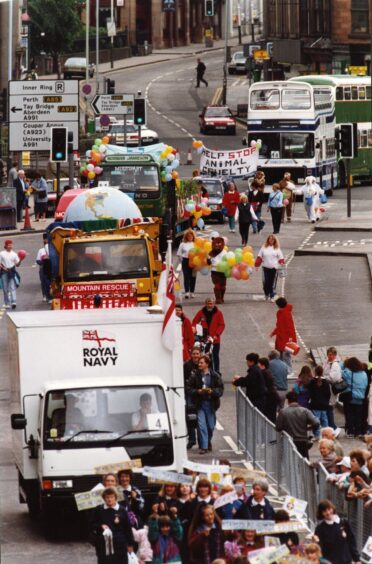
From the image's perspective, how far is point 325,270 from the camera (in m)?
44.5

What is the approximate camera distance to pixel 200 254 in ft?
120

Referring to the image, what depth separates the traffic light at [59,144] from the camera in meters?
51.0

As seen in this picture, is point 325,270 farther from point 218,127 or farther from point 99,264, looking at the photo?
point 218,127

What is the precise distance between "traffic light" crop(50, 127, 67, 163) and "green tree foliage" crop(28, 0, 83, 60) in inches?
2692

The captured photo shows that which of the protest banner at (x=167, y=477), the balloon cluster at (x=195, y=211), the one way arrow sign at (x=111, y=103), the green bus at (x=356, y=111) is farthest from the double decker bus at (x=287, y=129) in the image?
the protest banner at (x=167, y=477)

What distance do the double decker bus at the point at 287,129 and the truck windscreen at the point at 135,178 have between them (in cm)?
1713

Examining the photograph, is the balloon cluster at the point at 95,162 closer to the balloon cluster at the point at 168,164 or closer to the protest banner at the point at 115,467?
the balloon cluster at the point at 168,164

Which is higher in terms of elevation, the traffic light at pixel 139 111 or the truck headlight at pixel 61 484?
the traffic light at pixel 139 111

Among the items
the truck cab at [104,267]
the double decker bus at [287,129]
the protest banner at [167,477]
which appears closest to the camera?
Answer: the protest banner at [167,477]

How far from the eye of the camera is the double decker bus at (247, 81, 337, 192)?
62.9 metres

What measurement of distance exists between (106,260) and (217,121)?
189 feet

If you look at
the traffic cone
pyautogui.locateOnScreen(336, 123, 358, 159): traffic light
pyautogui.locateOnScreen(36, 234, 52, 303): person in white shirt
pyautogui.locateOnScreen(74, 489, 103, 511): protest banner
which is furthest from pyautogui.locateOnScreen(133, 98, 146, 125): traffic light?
pyautogui.locateOnScreen(74, 489, 103, 511): protest banner

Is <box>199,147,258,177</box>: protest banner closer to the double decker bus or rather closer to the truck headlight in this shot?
the double decker bus

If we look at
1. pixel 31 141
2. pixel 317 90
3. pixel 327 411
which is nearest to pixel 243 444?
pixel 327 411
